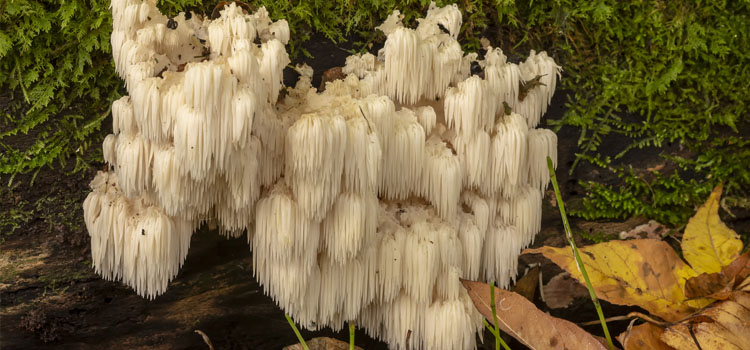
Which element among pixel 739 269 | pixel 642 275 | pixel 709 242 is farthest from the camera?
pixel 709 242

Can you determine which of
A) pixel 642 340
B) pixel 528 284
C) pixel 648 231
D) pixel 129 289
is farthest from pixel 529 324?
pixel 129 289

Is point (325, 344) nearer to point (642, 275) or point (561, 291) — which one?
point (561, 291)

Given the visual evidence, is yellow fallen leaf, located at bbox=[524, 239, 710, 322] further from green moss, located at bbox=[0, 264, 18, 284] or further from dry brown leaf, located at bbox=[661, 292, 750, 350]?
green moss, located at bbox=[0, 264, 18, 284]

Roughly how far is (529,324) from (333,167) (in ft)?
3.97

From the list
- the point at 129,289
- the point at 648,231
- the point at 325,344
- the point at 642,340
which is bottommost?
the point at 325,344

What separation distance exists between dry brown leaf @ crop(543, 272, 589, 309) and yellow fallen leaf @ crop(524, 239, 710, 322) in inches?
29.5

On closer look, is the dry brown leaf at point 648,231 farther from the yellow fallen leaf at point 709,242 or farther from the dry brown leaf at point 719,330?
the dry brown leaf at point 719,330

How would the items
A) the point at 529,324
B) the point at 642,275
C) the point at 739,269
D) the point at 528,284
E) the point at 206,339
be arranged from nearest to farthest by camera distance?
the point at 529,324 < the point at 739,269 < the point at 642,275 < the point at 206,339 < the point at 528,284

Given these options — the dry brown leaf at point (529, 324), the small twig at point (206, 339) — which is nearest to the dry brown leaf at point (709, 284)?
the dry brown leaf at point (529, 324)

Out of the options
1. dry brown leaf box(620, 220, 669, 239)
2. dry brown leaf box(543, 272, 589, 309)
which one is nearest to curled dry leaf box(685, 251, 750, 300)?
dry brown leaf box(620, 220, 669, 239)

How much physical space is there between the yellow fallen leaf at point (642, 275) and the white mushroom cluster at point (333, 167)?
0.38 meters

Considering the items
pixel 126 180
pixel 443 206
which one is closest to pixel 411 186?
pixel 443 206

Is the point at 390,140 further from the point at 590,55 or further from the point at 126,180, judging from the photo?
the point at 590,55

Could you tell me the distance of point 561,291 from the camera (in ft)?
12.6
